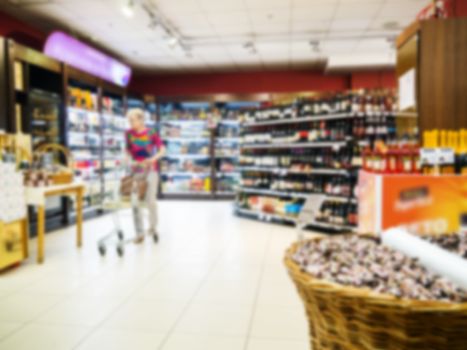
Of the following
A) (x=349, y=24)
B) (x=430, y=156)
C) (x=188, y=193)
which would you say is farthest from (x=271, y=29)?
(x=430, y=156)

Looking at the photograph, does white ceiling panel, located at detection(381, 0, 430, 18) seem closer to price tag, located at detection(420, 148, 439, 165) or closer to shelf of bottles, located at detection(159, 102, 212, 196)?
price tag, located at detection(420, 148, 439, 165)

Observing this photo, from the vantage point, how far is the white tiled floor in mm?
2629

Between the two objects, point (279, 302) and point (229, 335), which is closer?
point (229, 335)

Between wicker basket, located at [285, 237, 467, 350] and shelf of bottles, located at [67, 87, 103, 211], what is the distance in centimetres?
681

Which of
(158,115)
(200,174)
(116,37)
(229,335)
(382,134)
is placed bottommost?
(229,335)

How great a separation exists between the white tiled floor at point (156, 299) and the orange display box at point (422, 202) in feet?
3.27

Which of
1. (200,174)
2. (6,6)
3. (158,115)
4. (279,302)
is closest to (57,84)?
(6,6)

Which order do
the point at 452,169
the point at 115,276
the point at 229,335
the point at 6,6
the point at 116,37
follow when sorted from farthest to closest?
the point at 116,37 < the point at 6,6 < the point at 115,276 < the point at 229,335 < the point at 452,169

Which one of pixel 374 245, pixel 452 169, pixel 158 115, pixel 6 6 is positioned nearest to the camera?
pixel 374 245

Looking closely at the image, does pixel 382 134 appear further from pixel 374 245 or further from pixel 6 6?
pixel 6 6

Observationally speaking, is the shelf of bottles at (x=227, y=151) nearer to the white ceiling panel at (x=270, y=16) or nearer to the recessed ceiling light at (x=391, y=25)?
the white ceiling panel at (x=270, y=16)

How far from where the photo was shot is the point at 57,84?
6.96 m

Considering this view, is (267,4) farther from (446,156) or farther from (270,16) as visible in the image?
(446,156)

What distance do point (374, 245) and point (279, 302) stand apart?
201cm
